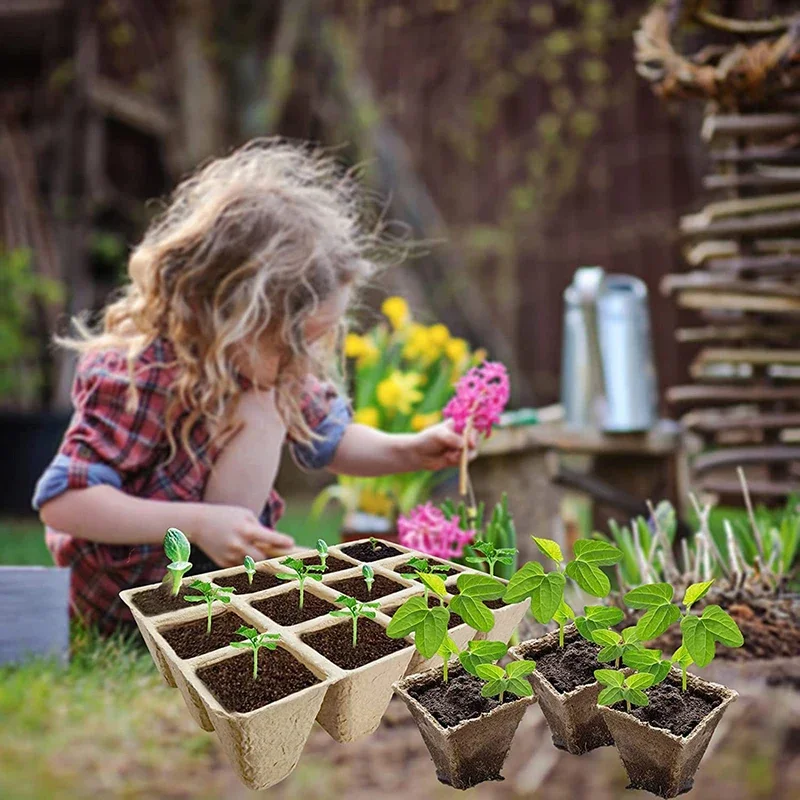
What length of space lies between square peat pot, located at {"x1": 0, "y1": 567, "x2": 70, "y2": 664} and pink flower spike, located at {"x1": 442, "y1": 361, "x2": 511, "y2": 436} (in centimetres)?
54

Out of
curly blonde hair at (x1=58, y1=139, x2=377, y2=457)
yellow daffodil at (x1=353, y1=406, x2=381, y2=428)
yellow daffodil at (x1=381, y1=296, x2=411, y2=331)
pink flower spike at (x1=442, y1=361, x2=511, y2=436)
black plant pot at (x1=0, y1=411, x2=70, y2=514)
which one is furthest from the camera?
black plant pot at (x1=0, y1=411, x2=70, y2=514)

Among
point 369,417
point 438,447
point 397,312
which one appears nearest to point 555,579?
point 438,447

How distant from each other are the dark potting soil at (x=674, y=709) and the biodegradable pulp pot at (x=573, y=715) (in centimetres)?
4

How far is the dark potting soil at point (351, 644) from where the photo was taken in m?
0.82

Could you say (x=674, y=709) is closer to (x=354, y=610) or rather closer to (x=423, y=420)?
(x=354, y=610)

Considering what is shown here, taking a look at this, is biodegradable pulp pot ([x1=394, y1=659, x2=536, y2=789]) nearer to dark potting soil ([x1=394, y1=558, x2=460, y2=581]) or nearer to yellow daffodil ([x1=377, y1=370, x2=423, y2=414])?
dark potting soil ([x1=394, y1=558, x2=460, y2=581])

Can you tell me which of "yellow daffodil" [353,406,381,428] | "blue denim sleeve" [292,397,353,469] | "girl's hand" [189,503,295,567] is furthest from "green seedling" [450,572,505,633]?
"yellow daffodil" [353,406,381,428]

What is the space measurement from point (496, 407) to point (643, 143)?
3261mm

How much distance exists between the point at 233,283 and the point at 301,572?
0.52m

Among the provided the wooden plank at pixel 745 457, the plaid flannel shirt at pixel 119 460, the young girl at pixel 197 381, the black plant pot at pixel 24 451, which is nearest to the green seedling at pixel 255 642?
the young girl at pixel 197 381

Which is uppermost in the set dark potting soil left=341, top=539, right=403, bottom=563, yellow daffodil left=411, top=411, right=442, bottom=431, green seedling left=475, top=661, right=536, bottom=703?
yellow daffodil left=411, top=411, right=442, bottom=431

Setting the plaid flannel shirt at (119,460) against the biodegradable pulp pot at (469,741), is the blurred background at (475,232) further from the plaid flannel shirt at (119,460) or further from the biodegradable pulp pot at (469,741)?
the plaid flannel shirt at (119,460)

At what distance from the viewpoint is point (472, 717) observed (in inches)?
31.7

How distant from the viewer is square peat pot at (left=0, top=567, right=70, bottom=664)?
1.09 metres
